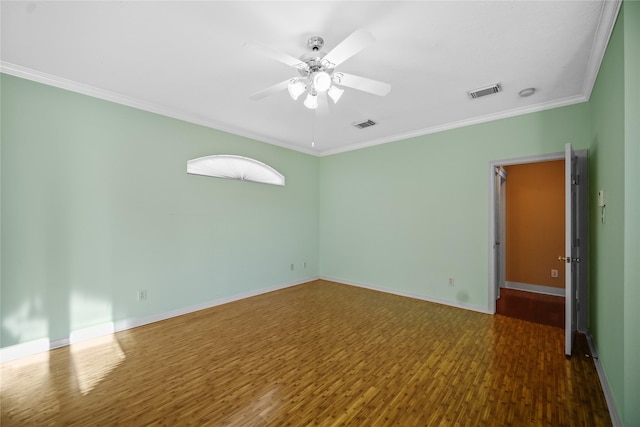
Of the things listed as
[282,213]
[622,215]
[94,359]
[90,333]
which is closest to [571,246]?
[622,215]

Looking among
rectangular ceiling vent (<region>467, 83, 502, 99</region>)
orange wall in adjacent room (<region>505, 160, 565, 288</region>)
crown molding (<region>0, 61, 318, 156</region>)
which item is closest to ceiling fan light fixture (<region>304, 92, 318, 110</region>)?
rectangular ceiling vent (<region>467, 83, 502, 99</region>)

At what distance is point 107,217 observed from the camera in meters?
3.10

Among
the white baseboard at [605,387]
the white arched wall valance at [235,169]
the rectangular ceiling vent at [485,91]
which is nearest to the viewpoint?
the white baseboard at [605,387]

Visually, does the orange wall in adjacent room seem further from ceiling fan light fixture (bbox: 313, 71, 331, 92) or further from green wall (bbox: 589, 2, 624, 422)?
ceiling fan light fixture (bbox: 313, 71, 331, 92)

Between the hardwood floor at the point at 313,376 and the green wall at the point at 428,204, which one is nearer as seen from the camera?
the hardwood floor at the point at 313,376

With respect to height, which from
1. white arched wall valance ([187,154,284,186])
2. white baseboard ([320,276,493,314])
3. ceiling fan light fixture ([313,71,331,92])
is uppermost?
ceiling fan light fixture ([313,71,331,92])

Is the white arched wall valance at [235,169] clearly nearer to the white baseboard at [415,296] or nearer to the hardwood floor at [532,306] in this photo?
the white baseboard at [415,296]

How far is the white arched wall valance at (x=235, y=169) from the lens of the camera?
3.91 meters

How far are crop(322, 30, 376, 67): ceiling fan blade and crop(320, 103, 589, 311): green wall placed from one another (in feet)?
9.41

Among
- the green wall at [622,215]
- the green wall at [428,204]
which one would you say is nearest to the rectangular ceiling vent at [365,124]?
the green wall at [428,204]

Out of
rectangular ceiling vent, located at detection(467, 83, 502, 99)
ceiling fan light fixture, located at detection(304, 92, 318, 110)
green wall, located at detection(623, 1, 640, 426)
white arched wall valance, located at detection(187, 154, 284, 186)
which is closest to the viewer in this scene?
green wall, located at detection(623, 1, 640, 426)

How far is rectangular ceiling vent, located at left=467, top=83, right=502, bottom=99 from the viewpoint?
9.45ft

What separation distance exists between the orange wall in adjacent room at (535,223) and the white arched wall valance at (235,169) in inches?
176

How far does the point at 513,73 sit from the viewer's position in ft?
8.59
